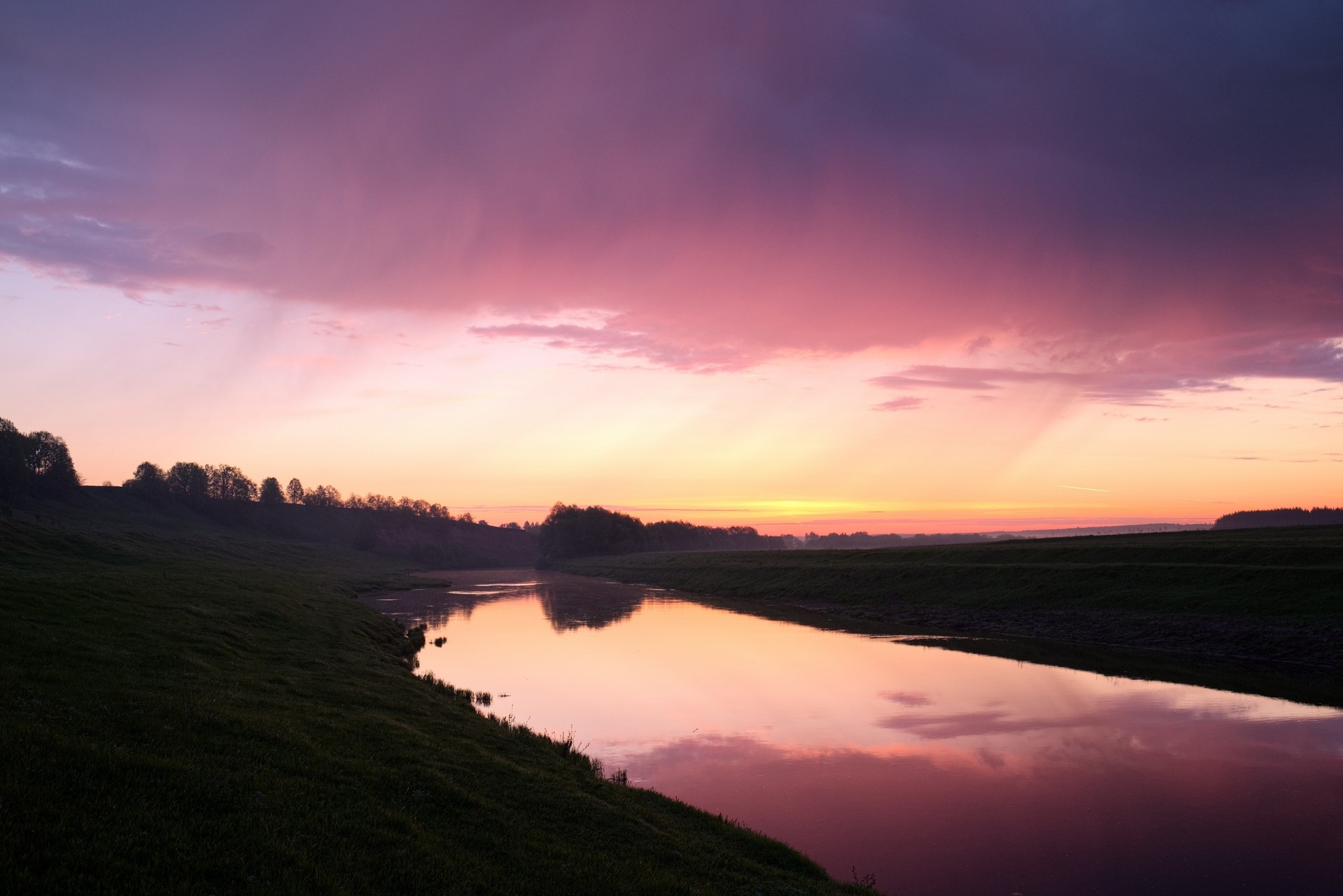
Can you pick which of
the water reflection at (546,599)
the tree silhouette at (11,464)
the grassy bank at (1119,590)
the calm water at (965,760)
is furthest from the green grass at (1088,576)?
the tree silhouette at (11,464)

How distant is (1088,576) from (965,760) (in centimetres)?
4229

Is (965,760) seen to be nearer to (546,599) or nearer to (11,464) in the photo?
(546,599)

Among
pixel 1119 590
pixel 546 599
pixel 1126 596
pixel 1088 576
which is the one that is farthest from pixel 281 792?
pixel 546 599

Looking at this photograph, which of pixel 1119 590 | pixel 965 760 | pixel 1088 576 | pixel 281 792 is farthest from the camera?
pixel 1088 576

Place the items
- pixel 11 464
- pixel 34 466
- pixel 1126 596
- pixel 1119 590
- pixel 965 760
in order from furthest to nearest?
1. pixel 34 466
2. pixel 11 464
3. pixel 1119 590
4. pixel 1126 596
5. pixel 965 760

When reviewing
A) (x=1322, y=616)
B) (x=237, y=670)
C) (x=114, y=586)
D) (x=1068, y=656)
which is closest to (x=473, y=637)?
(x=114, y=586)

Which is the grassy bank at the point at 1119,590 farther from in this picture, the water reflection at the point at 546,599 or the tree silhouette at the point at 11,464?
the tree silhouette at the point at 11,464

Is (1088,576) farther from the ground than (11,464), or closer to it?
closer to it

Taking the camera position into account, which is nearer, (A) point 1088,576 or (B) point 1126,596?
(B) point 1126,596

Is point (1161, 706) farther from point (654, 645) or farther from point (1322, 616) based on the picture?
point (654, 645)

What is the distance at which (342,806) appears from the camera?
1303 cm

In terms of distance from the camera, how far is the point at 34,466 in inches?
5906

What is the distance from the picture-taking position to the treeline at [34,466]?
416 ft

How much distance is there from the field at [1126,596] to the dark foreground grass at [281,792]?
34364 millimetres
